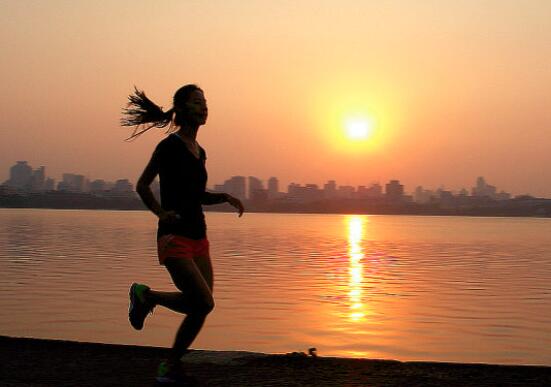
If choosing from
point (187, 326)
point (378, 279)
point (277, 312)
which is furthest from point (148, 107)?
point (378, 279)

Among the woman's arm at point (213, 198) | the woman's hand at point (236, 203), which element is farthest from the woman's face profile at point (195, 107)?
the woman's hand at point (236, 203)

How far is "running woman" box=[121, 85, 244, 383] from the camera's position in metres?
6.33

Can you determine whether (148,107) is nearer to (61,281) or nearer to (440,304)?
(440,304)

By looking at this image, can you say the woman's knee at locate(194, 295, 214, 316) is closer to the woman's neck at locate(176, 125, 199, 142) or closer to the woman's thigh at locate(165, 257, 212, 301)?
the woman's thigh at locate(165, 257, 212, 301)

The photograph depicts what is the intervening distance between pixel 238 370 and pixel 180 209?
1714 millimetres

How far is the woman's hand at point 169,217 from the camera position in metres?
6.26

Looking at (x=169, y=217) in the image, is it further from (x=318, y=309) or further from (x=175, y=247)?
(x=318, y=309)

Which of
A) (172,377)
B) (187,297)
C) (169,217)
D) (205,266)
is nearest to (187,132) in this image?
(169,217)

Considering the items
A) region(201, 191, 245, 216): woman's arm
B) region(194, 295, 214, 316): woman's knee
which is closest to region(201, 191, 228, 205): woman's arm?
region(201, 191, 245, 216): woman's arm

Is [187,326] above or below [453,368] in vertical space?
above

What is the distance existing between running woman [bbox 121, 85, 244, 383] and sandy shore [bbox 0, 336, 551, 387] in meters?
0.60

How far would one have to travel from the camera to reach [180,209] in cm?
639

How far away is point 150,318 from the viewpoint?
18.6 m

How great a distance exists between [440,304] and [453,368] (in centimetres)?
1675
